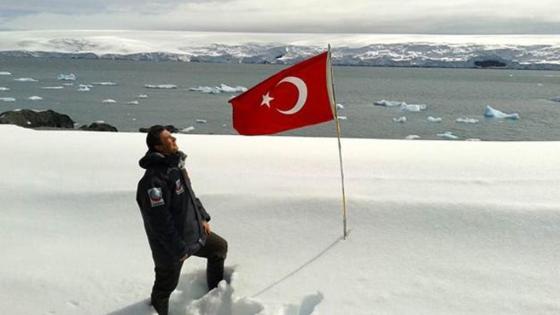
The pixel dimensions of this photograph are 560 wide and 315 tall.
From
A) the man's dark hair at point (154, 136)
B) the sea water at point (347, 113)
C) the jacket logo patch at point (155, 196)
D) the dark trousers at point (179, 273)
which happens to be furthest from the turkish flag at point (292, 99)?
the sea water at point (347, 113)

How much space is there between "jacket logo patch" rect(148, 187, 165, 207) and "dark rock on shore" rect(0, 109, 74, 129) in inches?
634

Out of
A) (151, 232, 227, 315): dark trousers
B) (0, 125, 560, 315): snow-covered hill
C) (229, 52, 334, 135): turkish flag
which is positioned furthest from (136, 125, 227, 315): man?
(229, 52, 334, 135): turkish flag

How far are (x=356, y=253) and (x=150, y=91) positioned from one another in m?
42.0

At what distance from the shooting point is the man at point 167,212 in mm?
3002

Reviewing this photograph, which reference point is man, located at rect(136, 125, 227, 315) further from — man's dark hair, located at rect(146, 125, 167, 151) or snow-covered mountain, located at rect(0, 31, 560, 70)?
snow-covered mountain, located at rect(0, 31, 560, 70)

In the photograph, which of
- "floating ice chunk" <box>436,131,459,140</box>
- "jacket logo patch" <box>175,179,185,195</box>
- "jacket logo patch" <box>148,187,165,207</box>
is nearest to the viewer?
"jacket logo patch" <box>148,187,165,207</box>

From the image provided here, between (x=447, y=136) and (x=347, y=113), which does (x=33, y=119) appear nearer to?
(x=447, y=136)

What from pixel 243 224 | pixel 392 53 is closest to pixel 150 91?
pixel 243 224

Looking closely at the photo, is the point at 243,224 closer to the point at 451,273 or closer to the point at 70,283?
the point at 70,283

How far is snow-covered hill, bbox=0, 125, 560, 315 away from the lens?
3.43 m

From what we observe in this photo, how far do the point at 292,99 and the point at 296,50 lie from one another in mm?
139307

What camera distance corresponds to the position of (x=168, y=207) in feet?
9.95

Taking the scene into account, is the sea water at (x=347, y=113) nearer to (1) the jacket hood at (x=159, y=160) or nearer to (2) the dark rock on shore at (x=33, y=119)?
(2) the dark rock on shore at (x=33, y=119)

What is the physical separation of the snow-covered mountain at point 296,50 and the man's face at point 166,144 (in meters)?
118
